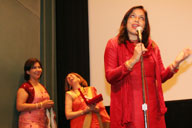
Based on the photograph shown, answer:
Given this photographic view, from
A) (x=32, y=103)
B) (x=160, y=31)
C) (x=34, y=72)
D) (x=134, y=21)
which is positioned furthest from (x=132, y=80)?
(x=160, y=31)

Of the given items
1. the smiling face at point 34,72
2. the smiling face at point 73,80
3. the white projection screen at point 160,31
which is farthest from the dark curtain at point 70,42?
the smiling face at point 34,72

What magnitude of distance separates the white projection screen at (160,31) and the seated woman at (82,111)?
1.08 metres

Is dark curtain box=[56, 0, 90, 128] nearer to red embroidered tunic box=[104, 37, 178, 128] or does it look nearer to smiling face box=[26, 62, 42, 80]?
smiling face box=[26, 62, 42, 80]

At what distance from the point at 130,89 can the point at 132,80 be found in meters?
0.07

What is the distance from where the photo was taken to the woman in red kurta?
1820 mm

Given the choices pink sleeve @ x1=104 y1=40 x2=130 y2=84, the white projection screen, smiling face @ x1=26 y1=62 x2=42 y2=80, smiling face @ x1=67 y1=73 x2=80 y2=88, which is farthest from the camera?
the white projection screen

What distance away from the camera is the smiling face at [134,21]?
2.08 metres

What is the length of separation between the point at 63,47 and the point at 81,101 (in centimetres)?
185

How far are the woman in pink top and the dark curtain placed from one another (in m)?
1.45

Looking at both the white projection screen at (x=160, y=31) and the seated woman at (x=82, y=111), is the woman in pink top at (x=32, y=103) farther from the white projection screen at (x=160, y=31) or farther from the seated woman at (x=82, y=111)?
the white projection screen at (x=160, y=31)

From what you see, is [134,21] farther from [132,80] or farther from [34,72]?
[34,72]

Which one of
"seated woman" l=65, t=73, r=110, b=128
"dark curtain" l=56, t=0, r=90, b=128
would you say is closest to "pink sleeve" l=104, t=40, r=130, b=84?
"seated woman" l=65, t=73, r=110, b=128

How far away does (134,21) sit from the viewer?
209 cm

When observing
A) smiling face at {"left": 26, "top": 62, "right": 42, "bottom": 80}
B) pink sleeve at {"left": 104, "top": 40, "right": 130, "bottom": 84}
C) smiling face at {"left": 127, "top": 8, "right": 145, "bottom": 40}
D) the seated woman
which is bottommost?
the seated woman
